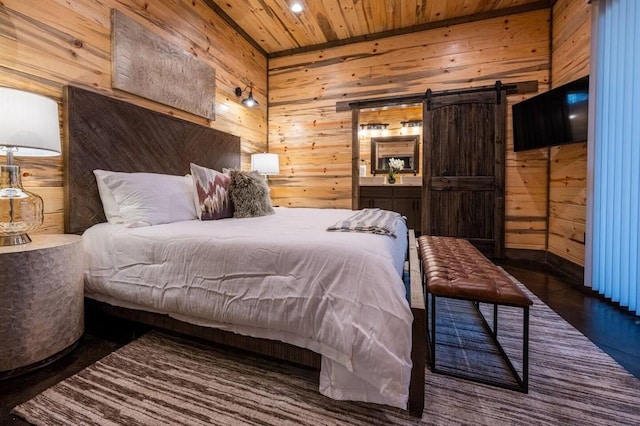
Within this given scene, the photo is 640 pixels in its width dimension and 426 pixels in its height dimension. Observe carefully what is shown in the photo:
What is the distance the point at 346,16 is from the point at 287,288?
12.3 ft

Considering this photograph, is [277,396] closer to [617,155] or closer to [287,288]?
[287,288]

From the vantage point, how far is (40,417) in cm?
117

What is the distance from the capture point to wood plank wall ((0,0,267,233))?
71.4 inches

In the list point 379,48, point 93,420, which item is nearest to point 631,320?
point 93,420

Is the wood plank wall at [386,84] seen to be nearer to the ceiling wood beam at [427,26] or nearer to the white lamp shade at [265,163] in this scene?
the ceiling wood beam at [427,26]

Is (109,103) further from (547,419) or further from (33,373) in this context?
(547,419)

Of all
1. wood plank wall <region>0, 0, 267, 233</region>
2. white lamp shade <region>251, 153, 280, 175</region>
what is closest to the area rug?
wood plank wall <region>0, 0, 267, 233</region>

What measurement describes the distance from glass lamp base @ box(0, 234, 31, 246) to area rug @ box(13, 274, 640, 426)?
0.77 meters

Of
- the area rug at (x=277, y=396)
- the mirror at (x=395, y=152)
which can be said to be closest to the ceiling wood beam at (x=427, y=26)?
the mirror at (x=395, y=152)

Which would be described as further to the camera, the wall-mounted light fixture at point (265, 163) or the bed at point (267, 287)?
the wall-mounted light fixture at point (265, 163)

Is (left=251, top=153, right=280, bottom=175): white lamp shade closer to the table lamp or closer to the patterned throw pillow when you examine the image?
the patterned throw pillow

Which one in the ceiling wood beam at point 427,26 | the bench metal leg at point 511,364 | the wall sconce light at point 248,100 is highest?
the ceiling wood beam at point 427,26

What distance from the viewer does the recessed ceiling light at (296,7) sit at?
3.38m

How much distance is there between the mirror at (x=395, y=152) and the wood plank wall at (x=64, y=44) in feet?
11.1
